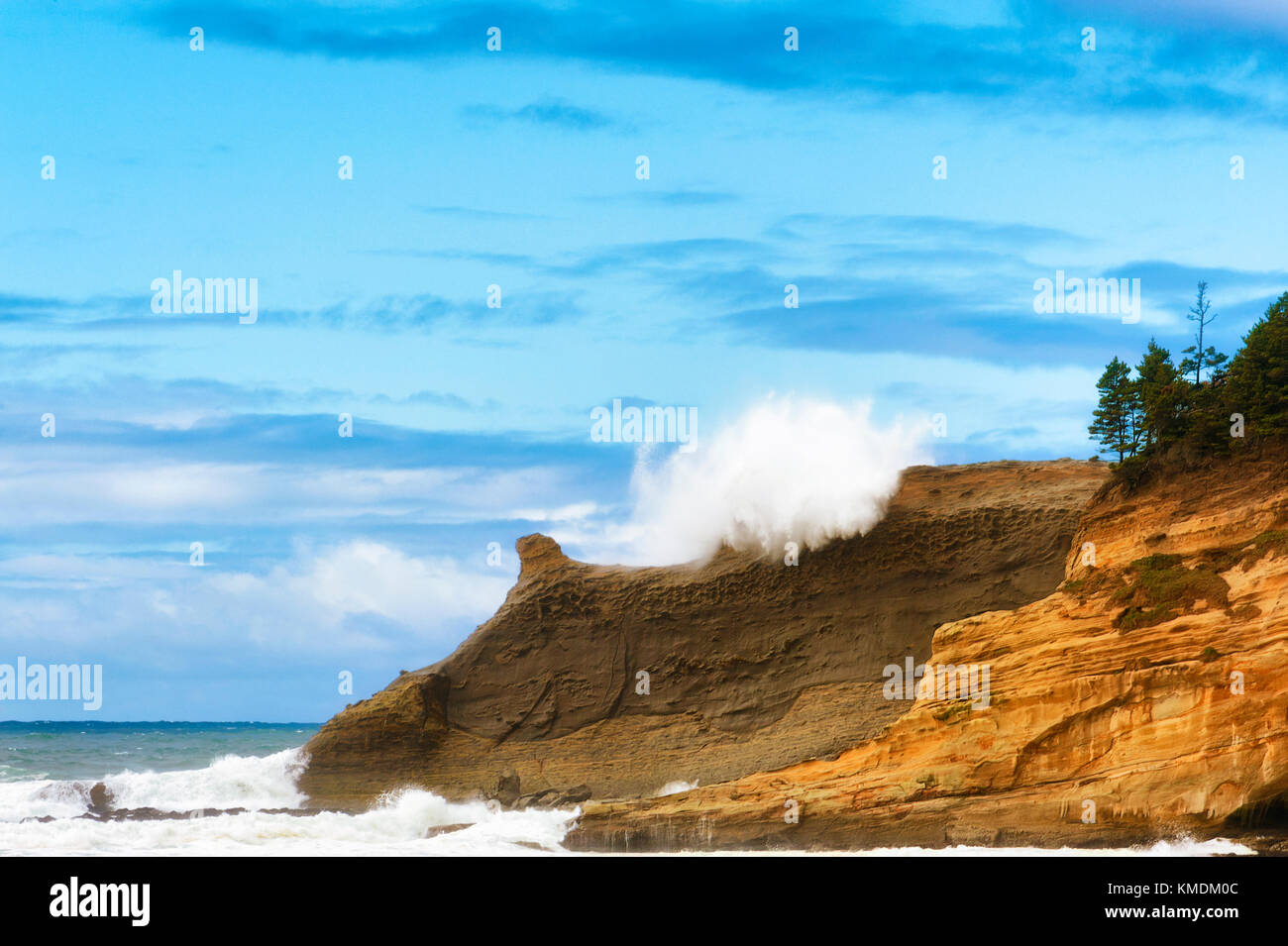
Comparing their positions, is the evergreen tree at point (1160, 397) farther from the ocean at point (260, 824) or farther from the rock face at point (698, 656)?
the ocean at point (260, 824)

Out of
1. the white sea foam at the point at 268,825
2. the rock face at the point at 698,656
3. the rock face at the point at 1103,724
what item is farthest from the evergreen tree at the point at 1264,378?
the white sea foam at the point at 268,825

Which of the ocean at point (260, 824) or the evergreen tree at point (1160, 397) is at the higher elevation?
the evergreen tree at point (1160, 397)

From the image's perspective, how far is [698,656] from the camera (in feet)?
94.4

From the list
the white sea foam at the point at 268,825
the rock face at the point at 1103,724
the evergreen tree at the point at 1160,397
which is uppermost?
the evergreen tree at the point at 1160,397

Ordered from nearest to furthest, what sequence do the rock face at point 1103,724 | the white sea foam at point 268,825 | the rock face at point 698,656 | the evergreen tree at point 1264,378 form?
the rock face at point 1103,724 → the evergreen tree at point 1264,378 → the white sea foam at point 268,825 → the rock face at point 698,656

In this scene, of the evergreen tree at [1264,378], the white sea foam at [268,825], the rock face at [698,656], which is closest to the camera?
the evergreen tree at [1264,378]

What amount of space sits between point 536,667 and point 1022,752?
40.3ft

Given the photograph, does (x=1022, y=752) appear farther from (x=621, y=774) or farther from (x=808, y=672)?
(x=621, y=774)

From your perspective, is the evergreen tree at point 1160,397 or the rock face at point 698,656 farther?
the rock face at point 698,656

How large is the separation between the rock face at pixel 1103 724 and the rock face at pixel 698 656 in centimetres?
287

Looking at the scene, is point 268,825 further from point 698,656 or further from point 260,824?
point 698,656

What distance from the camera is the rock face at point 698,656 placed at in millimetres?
27172

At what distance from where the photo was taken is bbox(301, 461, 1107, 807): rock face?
27172mm

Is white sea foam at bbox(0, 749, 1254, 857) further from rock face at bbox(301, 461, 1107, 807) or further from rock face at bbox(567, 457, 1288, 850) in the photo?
rock face at bbox(301, 461, 1107, 807)
